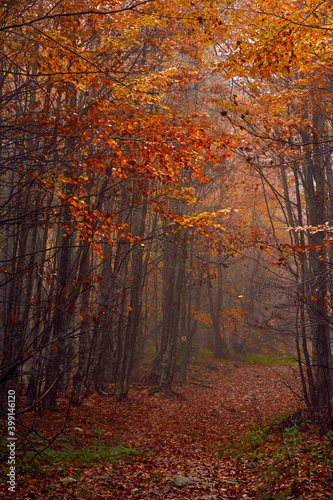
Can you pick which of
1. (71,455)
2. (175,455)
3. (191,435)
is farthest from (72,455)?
(191,435)

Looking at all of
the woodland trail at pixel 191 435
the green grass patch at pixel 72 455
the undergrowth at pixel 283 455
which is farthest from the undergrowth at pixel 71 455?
the undergrowth at pixel 283 455

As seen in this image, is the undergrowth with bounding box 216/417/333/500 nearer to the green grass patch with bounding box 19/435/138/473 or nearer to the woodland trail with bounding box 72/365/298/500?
the woodland trail with bounding box 72/365/298/500

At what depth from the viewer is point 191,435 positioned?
896 centimetres

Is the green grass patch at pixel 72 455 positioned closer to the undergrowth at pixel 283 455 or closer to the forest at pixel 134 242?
the forest at pixel 134 242

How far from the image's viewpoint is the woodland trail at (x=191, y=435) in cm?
550

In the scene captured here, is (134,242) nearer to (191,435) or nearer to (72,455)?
(72,455)

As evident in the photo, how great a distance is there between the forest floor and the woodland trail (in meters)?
0.02

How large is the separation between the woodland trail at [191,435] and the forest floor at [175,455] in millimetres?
18

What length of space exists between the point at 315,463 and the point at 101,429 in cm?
441


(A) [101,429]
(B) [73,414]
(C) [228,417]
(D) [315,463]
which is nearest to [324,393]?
(D) [315,463]

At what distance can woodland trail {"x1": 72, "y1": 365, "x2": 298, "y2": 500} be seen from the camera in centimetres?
550

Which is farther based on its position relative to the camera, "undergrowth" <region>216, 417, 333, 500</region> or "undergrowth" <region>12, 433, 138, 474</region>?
"undergrowth" <region>12, 433, 138, 474</region>

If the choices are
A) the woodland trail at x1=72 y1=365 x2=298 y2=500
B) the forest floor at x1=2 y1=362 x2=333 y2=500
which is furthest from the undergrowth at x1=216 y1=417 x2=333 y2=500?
the woodland trail at x1=72 y1=365 x2=298 y2=500

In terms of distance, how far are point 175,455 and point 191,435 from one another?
69.2 inches
